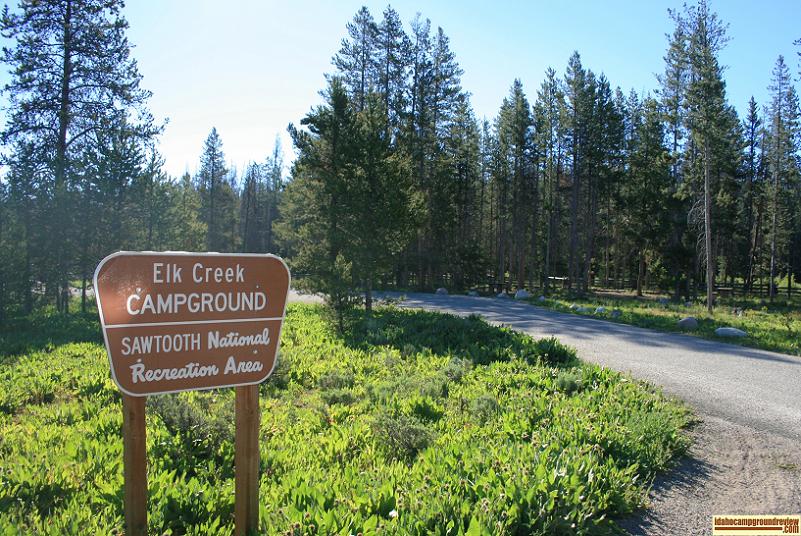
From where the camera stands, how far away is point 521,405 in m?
6.12

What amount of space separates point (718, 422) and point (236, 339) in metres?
6.00

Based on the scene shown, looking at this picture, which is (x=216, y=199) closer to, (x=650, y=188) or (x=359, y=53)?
(x=359, y=53)

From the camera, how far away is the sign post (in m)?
2.80

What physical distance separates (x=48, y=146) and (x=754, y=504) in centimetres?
2488

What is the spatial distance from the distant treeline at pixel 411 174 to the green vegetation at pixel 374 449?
673 cm

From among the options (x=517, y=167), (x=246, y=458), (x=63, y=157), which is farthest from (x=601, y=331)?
(x=517, y=167)

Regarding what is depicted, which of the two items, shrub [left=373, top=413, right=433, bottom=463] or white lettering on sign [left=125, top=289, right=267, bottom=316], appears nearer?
white lettering on sign [left=125, top=289, right=267, bottom=316]

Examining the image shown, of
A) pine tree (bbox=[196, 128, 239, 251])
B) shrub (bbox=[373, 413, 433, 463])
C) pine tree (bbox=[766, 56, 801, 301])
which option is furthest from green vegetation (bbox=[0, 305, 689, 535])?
pine tree (bbox=[196, 128, 239, 251])

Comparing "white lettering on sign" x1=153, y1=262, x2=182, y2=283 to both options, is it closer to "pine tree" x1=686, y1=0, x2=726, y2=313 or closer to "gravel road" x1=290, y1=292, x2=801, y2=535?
"gravel road" x1=290, y1=292, x2=801, y2=535

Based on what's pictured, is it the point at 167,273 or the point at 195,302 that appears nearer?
the point at 167,273

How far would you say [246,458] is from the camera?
3.23m

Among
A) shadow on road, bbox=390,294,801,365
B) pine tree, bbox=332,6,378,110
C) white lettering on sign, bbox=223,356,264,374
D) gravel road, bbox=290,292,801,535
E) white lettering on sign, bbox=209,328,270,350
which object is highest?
pine tree, bbox=332,6,378,110

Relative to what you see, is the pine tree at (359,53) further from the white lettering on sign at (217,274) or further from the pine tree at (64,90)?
the white lettering on sign at (217,274)

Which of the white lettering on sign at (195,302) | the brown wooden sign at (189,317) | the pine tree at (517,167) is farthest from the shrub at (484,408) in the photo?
the pine tree at (517,167)
